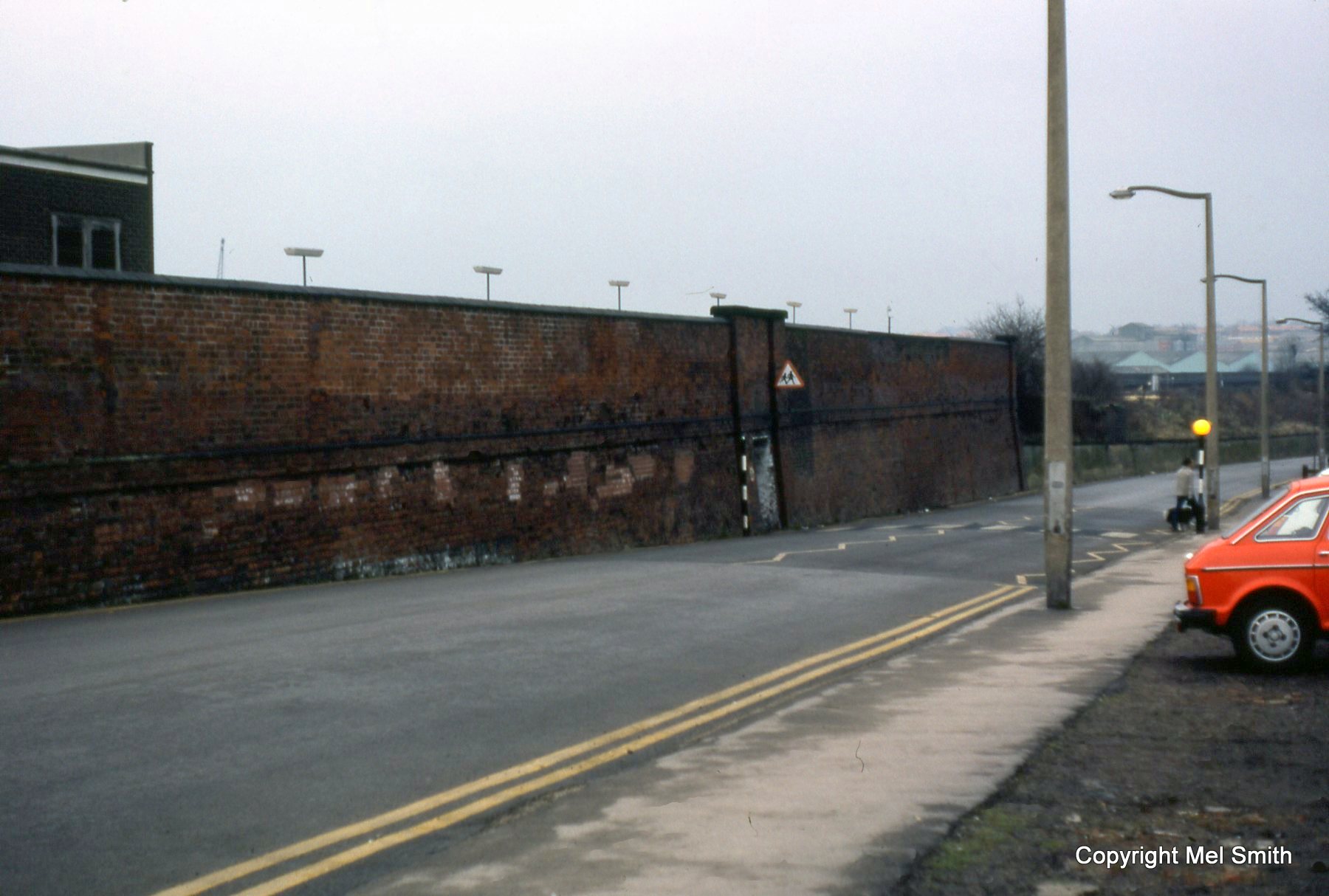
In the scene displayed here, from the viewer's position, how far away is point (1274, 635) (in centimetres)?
1038

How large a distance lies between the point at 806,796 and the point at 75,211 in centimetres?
2303

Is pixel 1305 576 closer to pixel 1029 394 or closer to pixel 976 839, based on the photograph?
pixel 976 839

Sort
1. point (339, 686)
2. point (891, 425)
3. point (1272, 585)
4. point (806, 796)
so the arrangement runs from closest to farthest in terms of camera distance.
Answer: point (806, 796), point (339, 686), point (1272, 585), point (891, 425)

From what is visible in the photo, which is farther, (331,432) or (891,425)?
(891,425)

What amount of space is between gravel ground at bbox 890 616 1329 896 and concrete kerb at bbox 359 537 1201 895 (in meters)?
0.21

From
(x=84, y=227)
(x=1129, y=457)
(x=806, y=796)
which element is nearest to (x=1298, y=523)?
(x=806, y=796)

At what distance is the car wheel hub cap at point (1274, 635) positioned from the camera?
1030cm

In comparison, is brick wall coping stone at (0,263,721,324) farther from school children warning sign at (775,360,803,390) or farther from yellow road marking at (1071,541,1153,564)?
yellow road marking at (1071,541,1153,564)

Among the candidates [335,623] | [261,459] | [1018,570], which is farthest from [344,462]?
[1018,570]

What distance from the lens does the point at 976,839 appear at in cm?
588

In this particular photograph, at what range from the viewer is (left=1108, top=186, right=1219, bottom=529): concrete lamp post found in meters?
29.6

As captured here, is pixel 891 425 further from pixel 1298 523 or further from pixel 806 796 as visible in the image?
pixel 806 796
